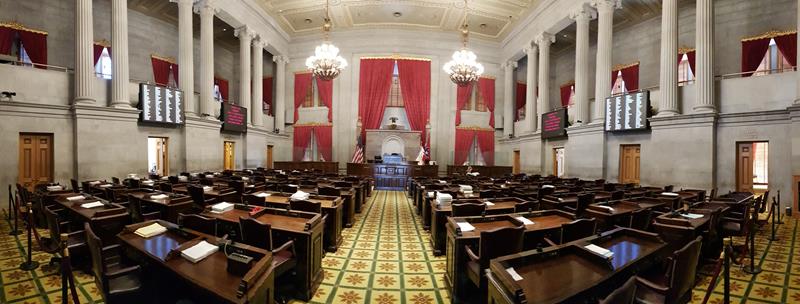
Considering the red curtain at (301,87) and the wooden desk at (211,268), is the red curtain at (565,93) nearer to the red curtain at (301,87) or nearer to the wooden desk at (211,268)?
the red curtain at (301,87)

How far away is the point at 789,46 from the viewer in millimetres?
10102

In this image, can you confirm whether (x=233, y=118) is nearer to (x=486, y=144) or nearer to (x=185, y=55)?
(x=185, y=55)

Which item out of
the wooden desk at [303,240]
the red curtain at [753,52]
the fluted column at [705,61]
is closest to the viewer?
the wooden desk at [303,240]

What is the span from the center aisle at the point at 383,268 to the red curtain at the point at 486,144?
12.2 m

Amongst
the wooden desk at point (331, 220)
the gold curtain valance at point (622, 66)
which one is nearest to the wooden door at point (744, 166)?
the gold curtain valance at point (622, 66)

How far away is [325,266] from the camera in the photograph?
4.34 meters

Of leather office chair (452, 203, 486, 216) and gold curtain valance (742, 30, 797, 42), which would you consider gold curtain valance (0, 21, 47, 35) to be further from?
gold curtain valance (742, 30, 797, 42)

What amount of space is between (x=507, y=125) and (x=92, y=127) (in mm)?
16708

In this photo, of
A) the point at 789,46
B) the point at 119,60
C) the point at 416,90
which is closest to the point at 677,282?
the point at 119,60

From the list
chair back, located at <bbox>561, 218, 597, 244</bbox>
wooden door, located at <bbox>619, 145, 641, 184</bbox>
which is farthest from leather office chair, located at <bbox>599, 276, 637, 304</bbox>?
wooden door, located at <bbox>619, 145, 641, 184</bbox>

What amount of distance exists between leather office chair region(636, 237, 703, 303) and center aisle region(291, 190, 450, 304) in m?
1.71

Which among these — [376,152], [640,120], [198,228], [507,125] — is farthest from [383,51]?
[198,228]

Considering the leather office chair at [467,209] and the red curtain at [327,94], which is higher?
the red curtain at [327,94]

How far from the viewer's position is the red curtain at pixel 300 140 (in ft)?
60.5
